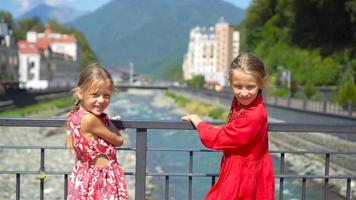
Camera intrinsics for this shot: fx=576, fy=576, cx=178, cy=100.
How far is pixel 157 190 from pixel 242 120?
13.3 m

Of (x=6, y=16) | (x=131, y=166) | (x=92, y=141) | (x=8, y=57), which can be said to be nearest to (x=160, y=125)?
(x=92, y=141)

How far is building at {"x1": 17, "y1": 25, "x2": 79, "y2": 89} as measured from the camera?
93.4 m

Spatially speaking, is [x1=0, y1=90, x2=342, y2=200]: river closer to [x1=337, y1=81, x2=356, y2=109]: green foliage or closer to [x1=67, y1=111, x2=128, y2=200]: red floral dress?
[x1=67, y1=111, x2=128, y2=200]: red floral dress

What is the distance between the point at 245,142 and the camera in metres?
4.01

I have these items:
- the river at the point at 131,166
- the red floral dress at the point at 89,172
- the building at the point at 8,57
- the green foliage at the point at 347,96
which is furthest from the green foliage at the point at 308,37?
the building at the point at 8,57

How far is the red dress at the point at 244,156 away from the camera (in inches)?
158

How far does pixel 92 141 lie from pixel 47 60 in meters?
101

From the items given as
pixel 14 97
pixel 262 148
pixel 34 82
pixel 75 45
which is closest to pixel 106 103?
pixel 262 148

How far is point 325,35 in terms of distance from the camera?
26812mm

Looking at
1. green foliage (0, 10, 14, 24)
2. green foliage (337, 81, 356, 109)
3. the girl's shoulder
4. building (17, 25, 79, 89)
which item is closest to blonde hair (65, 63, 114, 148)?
the girl's shoulder

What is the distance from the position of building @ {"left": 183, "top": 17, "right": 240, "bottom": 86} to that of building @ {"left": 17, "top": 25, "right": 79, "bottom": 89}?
2739 centimetres

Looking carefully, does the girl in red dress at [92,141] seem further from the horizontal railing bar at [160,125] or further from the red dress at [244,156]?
the red dress at [244,156]

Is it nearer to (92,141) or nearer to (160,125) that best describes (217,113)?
(160,125)

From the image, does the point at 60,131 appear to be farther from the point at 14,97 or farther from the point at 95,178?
the point at 95,178
